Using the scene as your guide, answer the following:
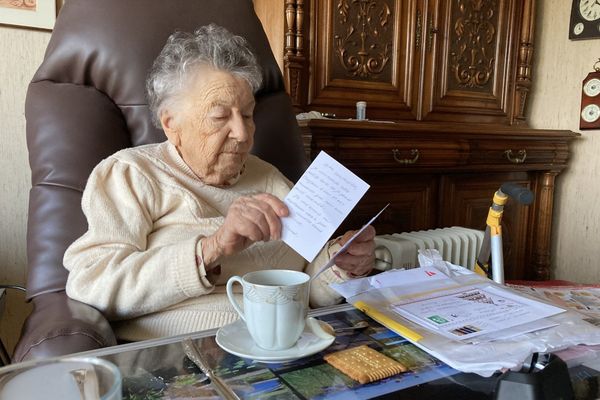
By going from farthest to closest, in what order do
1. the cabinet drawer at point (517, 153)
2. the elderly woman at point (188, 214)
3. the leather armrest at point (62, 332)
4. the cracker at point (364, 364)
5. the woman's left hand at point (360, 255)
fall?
the cabinet drawer at point (517, 153) < the woman's left hand at point (360, 255) < the elderly woman at point (188, 214) < the leather armrest at point (62, 332) < the cracker at point (364, 364)

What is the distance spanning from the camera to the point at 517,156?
6.68ft

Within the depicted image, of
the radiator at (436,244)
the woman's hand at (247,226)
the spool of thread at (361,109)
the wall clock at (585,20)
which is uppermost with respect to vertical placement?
the wall clock at (585,20)

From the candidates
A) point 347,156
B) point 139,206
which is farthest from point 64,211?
point 347,156

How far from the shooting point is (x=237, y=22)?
123 centimetres

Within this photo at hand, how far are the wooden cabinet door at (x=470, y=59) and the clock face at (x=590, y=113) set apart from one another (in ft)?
1.02

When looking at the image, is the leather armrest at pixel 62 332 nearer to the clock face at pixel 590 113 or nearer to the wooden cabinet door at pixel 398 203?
the wooden cabinet door at pixel 398 203

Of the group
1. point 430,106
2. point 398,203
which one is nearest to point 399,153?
point 398,203

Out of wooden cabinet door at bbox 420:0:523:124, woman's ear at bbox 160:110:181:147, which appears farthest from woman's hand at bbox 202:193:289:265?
wooden cabinet door at bbox 420:0:523:124

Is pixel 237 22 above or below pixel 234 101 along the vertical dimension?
above

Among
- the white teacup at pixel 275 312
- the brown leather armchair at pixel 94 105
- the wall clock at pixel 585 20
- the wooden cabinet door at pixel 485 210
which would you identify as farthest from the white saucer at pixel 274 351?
the wall clock at pixel 585 20

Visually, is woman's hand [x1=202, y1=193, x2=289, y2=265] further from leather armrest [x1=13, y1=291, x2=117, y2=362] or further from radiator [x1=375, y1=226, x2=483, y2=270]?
radiator [x1=375, y1=226, x2=483, y2=270]

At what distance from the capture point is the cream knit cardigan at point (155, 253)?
32.1 inches

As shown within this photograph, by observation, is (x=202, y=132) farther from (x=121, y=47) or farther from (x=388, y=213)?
(x=388, y=213)

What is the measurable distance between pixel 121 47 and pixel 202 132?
1.07 feet
